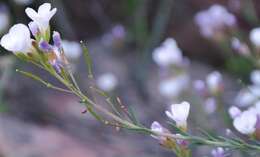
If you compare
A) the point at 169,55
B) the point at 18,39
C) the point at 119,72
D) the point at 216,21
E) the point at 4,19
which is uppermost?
the point at 119,72

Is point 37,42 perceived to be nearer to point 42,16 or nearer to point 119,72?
point 42,16

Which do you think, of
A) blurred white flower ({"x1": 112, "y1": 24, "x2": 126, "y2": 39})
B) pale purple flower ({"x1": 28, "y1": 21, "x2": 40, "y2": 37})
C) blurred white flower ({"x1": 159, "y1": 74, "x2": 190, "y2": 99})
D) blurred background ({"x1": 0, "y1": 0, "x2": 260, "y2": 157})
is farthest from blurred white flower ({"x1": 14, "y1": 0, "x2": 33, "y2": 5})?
pale purple flower ({"x1": 28, "y1": 21, "x2": 40, "y2": 37})

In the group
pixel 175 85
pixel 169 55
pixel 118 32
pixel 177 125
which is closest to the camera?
pixel 177 125

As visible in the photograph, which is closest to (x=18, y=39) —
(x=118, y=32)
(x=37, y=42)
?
(x=37, y=42)

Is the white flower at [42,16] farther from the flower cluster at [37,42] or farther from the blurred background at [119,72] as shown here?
the blurred background at [119,72]

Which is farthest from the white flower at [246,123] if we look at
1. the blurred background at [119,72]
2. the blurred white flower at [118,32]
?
the blurred white flower at [118,32]

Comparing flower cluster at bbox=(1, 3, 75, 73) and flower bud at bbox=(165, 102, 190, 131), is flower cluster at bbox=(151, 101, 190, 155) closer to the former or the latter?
flower bud at bbox=(165, 102, 190, 131)

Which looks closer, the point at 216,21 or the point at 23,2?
the point at 216,21

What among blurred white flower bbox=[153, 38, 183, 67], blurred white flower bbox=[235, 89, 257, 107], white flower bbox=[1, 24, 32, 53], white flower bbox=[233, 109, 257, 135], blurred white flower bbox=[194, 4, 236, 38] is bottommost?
white flower bbox=[1, 24, 32, 53]
